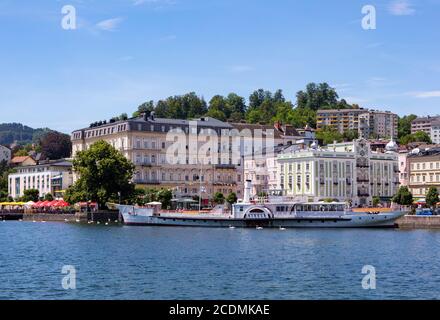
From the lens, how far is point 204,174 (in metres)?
136

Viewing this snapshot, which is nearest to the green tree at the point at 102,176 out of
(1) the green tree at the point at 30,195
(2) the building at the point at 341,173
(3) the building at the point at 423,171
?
(2) the building at the point at 341,173

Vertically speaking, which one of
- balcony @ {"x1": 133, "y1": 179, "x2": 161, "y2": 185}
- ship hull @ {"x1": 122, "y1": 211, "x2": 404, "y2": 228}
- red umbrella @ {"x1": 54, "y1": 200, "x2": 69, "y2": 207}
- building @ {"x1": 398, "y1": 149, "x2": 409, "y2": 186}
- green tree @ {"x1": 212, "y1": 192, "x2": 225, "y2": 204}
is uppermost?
building @ {"x1": 398, "y1": 149, "x2": 409, "y2": 186}

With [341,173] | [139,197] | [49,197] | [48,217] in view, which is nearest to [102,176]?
[139,197]

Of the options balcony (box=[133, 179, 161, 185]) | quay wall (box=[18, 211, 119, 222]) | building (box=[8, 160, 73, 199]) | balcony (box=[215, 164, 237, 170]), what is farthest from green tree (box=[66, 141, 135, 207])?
building (box=[8, 160, 73, 199])

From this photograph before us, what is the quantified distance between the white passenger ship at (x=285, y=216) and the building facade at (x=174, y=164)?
106 feet

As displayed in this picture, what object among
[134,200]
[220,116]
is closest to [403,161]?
[134,200]

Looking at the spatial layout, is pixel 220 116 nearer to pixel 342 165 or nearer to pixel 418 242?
pixel 342 165

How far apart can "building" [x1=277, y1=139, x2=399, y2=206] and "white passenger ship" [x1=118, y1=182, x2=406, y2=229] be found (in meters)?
21.5

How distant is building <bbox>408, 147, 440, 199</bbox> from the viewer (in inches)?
5017

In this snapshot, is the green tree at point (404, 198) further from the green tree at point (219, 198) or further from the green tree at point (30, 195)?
the green tree at point (30, 195)

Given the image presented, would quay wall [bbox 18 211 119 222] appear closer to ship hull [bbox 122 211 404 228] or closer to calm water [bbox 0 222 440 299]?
ship hull [bbox 122 211 404 228]

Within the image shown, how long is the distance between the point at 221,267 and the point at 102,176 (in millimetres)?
69945

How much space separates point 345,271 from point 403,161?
95464mm

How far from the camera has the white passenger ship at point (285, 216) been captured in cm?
9088
